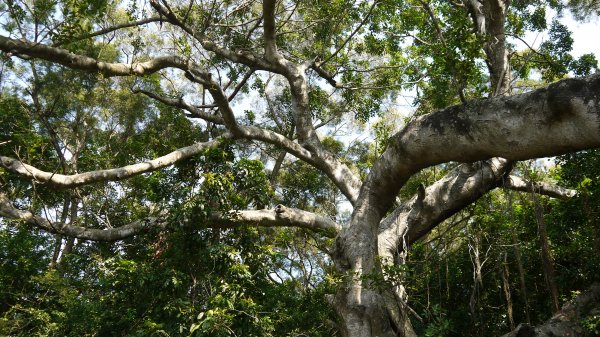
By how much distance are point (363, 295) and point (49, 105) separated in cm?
912

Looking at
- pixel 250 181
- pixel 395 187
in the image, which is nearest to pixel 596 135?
pixel 395 187

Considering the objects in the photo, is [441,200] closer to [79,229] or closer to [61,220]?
[79,229]

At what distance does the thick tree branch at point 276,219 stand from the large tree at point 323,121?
0.02 meters

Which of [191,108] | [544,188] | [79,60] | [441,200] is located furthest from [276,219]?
[544,188]

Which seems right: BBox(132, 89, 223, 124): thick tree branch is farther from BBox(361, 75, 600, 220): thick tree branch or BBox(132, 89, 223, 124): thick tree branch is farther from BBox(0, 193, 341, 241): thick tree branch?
BBox(361, 75, 600, 220): thick tree branch

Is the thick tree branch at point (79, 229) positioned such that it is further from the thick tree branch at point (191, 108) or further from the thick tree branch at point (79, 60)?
the thick tree branch at point (79, 60)

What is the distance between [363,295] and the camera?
4.96 m

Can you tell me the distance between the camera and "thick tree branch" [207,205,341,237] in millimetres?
5988

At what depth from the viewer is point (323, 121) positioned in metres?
10.5

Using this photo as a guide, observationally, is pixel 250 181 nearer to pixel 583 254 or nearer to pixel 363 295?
pixel 363 295

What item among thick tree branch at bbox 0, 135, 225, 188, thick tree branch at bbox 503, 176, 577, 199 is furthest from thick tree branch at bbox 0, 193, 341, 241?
thick tree branch at bbox 503, 176, 577, 199

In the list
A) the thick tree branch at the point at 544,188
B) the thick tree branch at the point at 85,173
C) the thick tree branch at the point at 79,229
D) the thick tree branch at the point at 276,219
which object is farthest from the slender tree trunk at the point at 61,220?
the thick tree branch at the point at 544,188

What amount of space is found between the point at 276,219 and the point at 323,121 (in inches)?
176

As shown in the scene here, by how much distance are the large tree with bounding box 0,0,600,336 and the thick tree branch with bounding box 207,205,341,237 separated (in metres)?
0.02
